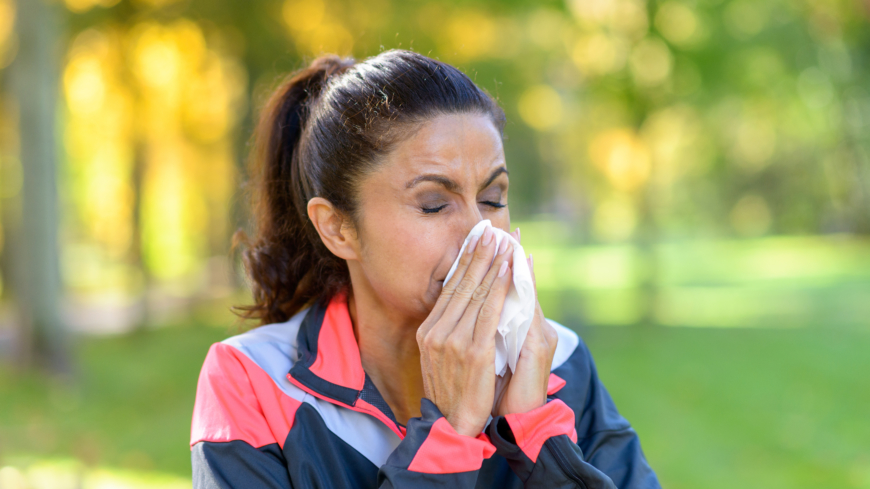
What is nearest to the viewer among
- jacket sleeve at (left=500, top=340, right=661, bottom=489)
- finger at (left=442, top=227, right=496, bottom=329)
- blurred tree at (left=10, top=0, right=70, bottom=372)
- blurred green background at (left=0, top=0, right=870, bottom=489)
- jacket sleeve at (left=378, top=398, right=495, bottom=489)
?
jacket sleeve at (left=378, top=398, right=495, bottom=489)

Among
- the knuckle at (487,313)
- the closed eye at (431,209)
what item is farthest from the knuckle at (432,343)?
the closed eye at (431,209)

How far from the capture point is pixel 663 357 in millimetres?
11914

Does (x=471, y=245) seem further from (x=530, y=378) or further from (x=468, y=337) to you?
(x=530, y=378)

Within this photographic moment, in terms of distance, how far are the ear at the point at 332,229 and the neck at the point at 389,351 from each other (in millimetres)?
164

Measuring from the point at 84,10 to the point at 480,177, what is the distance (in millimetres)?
12085

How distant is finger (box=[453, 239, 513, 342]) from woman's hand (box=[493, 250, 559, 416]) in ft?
0.32

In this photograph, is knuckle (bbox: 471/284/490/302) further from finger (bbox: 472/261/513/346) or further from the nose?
the nose

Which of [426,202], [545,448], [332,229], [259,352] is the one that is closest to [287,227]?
[332,229]

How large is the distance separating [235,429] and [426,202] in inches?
33.0

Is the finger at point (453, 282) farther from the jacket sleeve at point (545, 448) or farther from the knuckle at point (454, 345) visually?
the jacket sleeve at point (545, 448)

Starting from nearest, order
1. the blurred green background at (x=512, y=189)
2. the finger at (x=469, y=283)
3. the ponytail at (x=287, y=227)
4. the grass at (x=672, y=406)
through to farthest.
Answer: the finger at (x=469, y=283) < the ponytail at (x=287, y=227) < the grass at (x=672, y=406) < the blurred green background at (x=512, y=189)

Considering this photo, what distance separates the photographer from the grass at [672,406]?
6.94 meters

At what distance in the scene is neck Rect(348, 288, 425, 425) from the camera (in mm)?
2443

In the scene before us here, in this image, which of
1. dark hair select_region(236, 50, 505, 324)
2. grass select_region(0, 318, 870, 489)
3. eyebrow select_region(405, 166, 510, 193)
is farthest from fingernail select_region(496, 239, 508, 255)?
grass select_region(0, 318, 870, 489)
